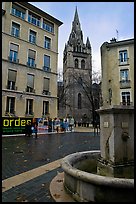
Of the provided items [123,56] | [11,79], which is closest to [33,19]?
[11,79]

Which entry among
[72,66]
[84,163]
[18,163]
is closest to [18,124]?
[18,163]

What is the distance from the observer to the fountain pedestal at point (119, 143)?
13.2ft

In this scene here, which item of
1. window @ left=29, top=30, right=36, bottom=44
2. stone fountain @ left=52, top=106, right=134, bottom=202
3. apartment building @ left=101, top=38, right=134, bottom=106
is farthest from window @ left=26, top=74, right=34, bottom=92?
stone fountain @ left=52, top=106, right=134, bottom=202

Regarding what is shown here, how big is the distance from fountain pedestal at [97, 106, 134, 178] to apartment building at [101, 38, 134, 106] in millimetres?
24704

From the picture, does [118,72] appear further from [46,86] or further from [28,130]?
[28,130]

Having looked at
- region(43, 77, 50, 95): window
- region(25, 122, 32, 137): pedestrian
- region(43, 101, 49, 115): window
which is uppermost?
region(43, 77, 50, 95): window

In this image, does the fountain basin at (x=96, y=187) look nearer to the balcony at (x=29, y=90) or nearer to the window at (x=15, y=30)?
the balcony at (x=29, y=90)

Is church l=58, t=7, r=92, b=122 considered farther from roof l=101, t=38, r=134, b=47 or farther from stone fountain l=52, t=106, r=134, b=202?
stone fountain l=52, t=106, r=134, b=202

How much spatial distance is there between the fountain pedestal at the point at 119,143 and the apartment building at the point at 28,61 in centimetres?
2074

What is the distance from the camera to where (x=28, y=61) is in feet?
87.4

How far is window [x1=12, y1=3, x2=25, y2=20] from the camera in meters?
25.5

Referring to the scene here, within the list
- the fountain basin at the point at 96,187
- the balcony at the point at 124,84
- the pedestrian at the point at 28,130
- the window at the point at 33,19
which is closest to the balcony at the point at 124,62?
the balcony at the point at 124,84

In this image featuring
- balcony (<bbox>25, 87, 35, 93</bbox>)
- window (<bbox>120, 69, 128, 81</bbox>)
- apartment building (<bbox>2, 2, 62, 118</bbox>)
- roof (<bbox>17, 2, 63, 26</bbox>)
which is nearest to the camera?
apartment building (<bbox>2, 2, 62, 118</bbox>)

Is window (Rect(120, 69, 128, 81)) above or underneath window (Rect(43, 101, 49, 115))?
above
